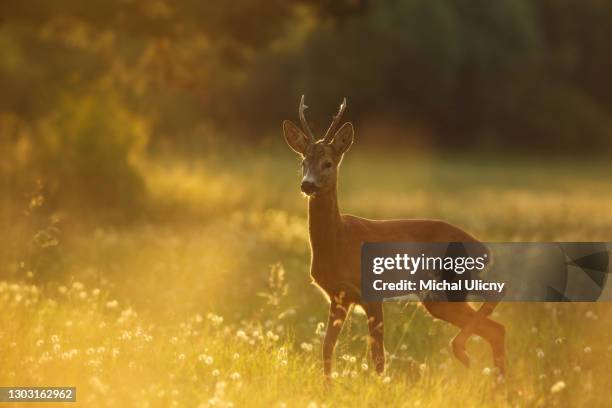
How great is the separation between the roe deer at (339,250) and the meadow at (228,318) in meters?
0.22

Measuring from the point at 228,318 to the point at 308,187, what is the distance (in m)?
3.44

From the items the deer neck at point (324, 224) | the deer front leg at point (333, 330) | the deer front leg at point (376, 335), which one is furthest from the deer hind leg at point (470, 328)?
the deer neck at point (324, 224)

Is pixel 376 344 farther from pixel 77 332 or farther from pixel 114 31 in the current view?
pixel 114 31

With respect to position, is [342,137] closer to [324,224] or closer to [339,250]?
[324,224]

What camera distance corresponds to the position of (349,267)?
7.51m

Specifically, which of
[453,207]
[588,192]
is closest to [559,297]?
[453,207]

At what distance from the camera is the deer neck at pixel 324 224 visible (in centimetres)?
754

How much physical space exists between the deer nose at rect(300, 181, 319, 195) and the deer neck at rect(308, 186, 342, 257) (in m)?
0.26

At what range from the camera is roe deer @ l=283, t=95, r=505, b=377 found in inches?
292

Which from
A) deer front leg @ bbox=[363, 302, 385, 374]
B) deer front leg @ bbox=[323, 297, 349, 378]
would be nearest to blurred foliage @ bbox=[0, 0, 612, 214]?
deer front leg @ bbox=[323, 297, 349, 378]

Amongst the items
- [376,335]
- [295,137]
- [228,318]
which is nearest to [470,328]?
[376,335]

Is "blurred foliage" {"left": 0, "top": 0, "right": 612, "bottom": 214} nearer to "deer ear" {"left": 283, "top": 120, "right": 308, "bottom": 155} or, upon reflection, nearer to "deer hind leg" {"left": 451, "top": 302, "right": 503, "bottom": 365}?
"deer ear" {"left": 283, "top": 120, "right": 308, "bottom": 155}

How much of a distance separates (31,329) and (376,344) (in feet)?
8.79

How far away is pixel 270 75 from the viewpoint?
4241 centimetres
